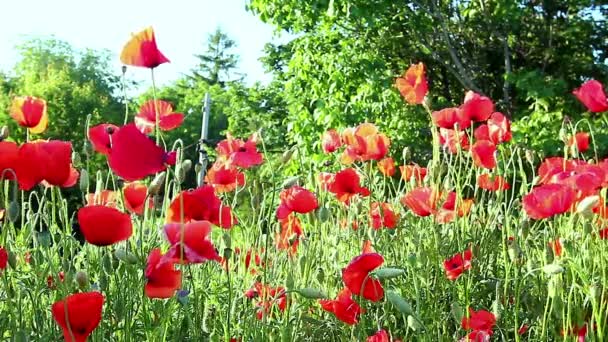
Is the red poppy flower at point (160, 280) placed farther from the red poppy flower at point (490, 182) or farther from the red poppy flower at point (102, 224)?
the red poppy flower at point (490, 182)

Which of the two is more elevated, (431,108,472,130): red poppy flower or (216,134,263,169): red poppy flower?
(431,108,472,130): red poppy flower

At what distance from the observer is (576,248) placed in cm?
198

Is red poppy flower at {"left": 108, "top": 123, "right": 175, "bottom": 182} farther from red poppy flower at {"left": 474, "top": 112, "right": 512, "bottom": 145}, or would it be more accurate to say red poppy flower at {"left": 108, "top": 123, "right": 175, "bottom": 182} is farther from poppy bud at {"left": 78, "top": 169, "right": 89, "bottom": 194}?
red poppy flower at {"left": 474, "top": 112, "right": 512, "bottom": 145}

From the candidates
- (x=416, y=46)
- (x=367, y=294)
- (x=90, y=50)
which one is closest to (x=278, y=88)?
(x=416, y=46)

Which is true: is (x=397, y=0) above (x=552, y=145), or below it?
above

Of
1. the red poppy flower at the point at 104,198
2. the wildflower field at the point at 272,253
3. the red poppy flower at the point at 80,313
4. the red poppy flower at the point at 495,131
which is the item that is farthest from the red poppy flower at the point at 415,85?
the red poppy flower at the point at 80,313

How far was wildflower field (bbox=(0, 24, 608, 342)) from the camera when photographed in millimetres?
1229

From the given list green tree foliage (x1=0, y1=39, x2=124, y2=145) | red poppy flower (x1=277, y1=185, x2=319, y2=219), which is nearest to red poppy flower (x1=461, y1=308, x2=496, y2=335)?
red poppy flower (x1=277, y1=185, x2=319, y2=219)

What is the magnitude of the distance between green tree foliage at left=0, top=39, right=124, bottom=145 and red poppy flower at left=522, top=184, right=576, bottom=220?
41.2 feet

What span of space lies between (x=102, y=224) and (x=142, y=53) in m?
0.36

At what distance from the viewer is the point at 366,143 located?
208cm

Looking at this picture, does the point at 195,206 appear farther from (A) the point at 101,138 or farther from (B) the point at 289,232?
(B) the point at 289,232

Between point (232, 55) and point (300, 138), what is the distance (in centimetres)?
3259

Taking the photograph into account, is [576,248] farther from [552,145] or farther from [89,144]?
[552,145]
